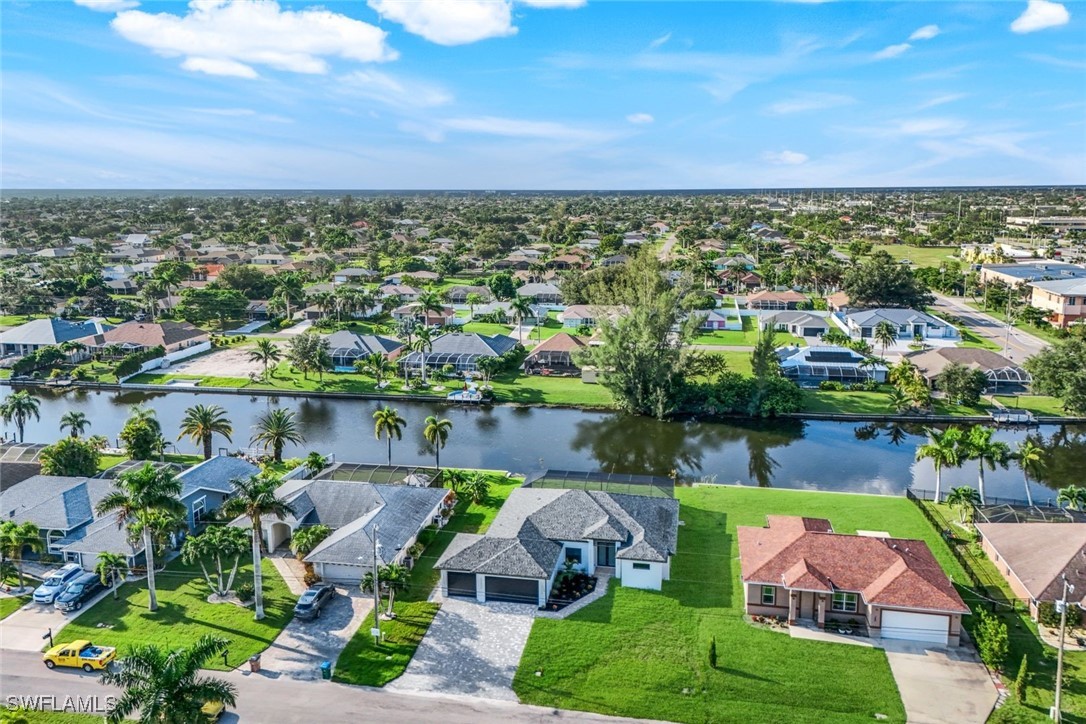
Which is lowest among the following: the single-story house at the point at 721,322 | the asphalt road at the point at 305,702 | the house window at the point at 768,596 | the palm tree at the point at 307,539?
the asphalt road at the point at 305,702

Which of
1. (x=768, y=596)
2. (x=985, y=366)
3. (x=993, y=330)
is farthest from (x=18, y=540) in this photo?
(x=993, y=330)

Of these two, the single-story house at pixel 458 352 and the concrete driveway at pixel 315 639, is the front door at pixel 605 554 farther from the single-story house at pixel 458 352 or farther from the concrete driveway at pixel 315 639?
the single-story house at pixel 458 352

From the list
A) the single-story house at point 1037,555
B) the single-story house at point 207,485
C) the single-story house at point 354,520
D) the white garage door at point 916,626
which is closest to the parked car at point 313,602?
the single-story house at point 354,520

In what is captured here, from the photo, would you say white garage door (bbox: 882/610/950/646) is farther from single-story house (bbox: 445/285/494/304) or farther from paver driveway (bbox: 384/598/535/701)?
single-story house (bbox: 445/285/494/304)

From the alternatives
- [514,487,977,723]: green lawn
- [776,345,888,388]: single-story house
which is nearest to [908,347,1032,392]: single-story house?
[776,345,888,388]: single-story house

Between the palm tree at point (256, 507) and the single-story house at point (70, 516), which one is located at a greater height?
the palm tree at point (256, 507)

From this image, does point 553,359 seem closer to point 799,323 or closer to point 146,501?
point 799,323
